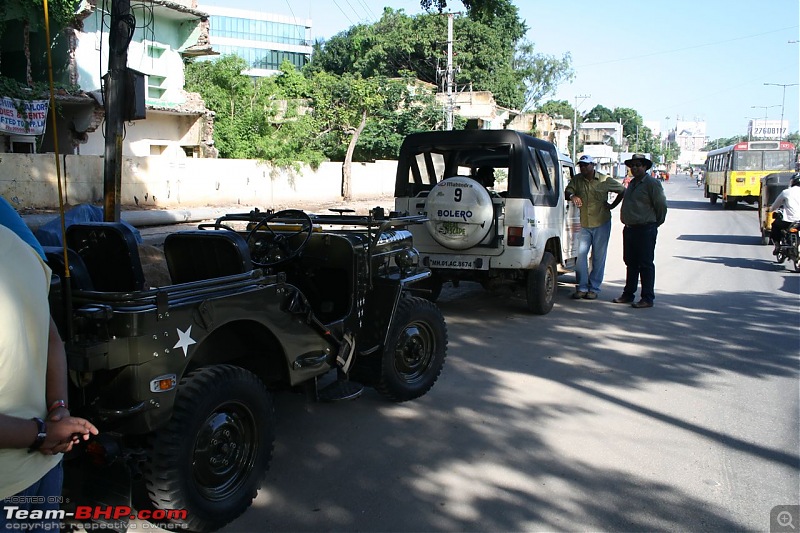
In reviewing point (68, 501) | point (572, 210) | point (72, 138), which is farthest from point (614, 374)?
point (72, 138)

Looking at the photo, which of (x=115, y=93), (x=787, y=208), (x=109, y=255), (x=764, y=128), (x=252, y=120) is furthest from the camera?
(x=764, y=128)

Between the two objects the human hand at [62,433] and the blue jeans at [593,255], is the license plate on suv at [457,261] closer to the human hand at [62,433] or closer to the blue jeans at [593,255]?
the blue jeans at [593,255]

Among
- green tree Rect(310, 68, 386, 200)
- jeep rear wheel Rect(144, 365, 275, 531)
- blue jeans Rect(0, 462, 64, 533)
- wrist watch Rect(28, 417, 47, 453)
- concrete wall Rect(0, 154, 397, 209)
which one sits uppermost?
green tree Rect(310, 68, 386, 200)

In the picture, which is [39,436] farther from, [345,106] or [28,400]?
[345,106]

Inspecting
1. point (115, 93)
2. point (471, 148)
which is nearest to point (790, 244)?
point (471, 148)

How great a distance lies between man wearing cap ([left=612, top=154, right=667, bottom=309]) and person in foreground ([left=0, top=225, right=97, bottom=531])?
760cm

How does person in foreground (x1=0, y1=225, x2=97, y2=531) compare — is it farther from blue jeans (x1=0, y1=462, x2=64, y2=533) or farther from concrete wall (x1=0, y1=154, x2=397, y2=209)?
concrete wall (x1=0, y1=154, x2=397, y2=209)

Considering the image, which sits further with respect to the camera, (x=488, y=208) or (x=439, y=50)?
(x=439, y=50)

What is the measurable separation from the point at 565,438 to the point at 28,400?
3.45 meters

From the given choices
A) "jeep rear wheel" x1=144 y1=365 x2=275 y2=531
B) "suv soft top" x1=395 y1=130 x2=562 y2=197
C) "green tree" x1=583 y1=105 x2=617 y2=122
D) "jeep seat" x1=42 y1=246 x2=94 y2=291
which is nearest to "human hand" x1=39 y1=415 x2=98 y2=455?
"jeep rear wheel" x1=144 y1=365 x2=275 y2=531

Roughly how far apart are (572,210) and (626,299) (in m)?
1.45

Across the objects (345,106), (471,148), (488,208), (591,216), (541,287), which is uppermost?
(345,106)

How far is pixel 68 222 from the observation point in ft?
20.9

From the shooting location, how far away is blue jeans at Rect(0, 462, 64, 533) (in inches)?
78.1
